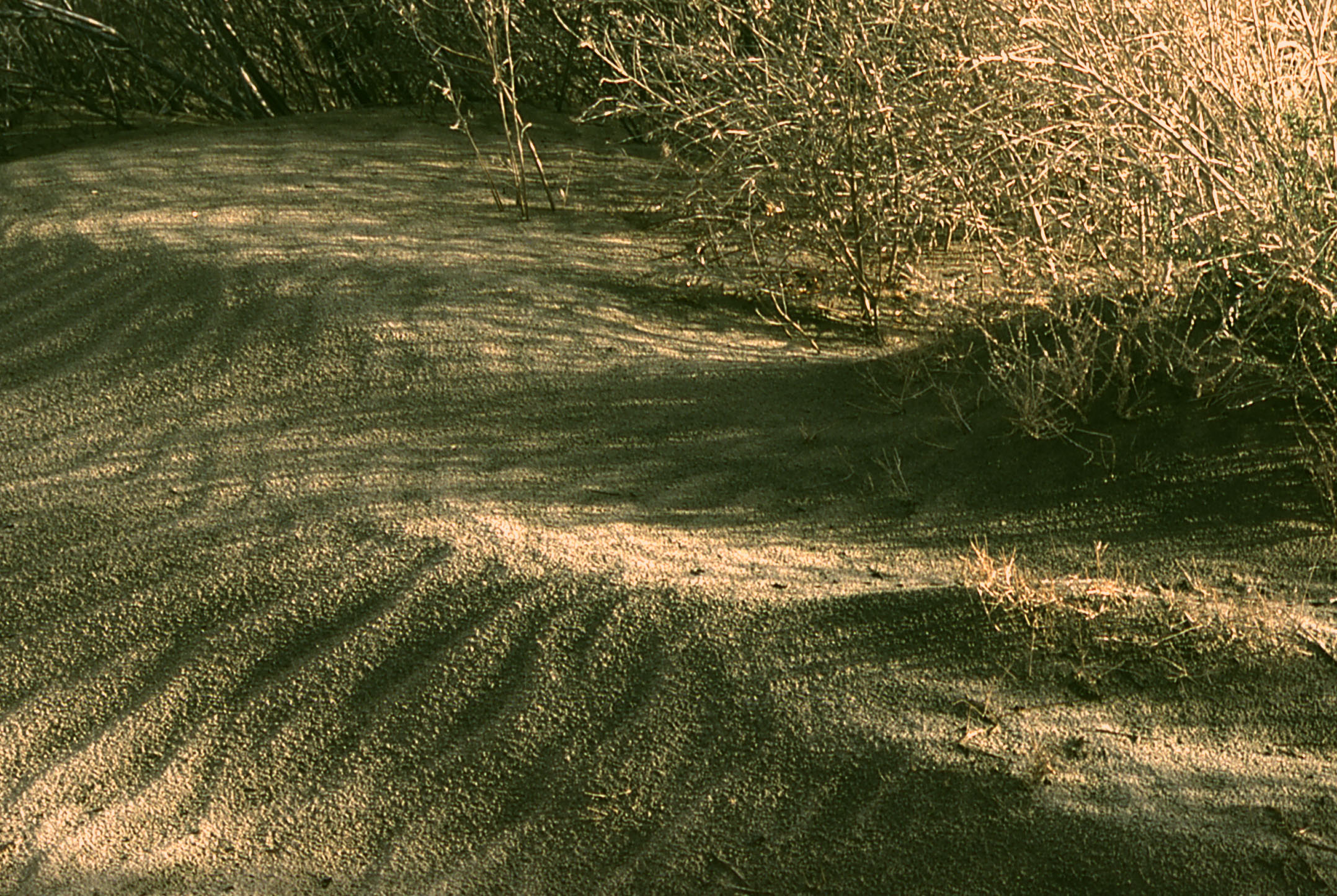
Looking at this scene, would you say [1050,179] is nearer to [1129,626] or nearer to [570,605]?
[1129,626]

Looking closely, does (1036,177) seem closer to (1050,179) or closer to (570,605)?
(1050,179)

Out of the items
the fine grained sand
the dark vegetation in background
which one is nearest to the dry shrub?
the dark vegetation in background

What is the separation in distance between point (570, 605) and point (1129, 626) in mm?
1226

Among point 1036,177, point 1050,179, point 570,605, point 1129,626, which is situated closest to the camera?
point 1129,626

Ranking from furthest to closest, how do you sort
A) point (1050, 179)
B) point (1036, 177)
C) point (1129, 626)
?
1. point (1050, 179)
2. point (1036, 177)
3. point (1129, 626)

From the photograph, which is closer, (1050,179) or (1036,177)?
(1036,177)

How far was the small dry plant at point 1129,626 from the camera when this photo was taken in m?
3.16

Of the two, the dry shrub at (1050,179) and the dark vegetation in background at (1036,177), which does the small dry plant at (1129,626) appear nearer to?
the dark vegetation in background at (1036,177)

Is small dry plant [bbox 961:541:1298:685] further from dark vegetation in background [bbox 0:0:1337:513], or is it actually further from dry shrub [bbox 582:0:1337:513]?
dry shrub [bbox 582:0:1337:513]

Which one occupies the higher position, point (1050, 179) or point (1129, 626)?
point (1050, 179)

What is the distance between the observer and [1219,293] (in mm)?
4141

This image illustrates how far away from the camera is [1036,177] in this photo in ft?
15.6

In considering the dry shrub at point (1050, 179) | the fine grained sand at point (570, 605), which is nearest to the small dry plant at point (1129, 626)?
the fine grained sand at point (570, 605)

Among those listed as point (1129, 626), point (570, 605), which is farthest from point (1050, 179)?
point (570, 605)
